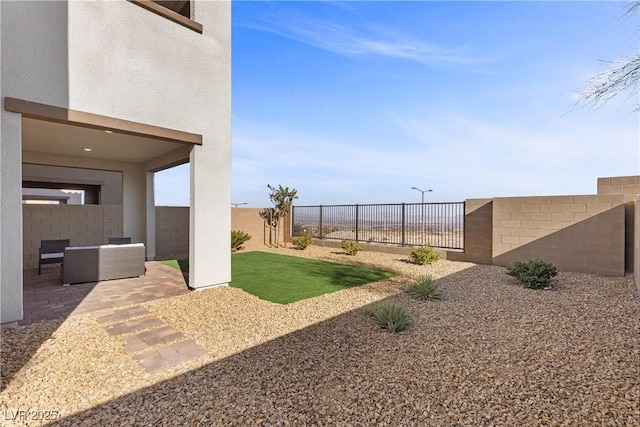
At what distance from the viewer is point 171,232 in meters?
11.6

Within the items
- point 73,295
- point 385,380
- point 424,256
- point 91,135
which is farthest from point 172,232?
point 385,380

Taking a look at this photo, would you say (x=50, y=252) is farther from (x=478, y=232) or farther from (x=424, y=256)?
(x=478, y=232)

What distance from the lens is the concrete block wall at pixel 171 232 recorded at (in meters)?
11.3

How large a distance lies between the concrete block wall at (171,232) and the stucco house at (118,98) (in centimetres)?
337

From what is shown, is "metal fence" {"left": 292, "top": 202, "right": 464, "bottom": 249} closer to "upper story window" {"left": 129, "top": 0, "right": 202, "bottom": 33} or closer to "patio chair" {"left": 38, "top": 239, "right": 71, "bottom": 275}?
"upper story window" {"left": 129, "top": 0, "right": 202, "bottom": 33}

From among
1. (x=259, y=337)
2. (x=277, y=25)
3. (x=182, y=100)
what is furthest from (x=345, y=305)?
(x=277, y=25)

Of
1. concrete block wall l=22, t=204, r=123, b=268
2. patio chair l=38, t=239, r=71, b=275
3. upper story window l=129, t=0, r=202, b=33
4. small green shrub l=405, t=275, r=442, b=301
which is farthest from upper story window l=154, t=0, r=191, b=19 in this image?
small green shrub l=405, t=275, r=442, b=301

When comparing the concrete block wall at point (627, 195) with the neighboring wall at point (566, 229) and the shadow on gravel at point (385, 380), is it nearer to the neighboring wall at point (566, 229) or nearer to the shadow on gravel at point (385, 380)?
the neighboring wall at point (566, 229)

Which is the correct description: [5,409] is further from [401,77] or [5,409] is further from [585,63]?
[401,77]

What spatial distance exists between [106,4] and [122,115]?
189 centimetres

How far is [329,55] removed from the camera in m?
11.0

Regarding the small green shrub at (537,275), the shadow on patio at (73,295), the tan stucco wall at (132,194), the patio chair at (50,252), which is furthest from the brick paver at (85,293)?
the small green shrub at (537,275)

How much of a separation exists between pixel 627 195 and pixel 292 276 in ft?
29.7

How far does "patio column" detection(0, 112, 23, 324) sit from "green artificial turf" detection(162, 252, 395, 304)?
3.62 metres
